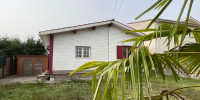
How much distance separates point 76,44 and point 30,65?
5332mm

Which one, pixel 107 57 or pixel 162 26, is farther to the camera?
pixel 107 57

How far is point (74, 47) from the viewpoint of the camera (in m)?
8.09

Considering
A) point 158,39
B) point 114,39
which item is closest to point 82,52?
point 114,39

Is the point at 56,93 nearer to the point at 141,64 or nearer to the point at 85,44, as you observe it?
the point at 85,44

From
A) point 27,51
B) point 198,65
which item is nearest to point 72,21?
point 27,51

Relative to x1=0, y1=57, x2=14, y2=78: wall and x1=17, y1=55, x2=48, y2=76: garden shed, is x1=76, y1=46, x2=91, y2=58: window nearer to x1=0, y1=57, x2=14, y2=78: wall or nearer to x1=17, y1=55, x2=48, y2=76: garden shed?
x1=17, y1=55, x2=48, y2=76: garden shed

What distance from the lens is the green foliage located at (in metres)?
12.3

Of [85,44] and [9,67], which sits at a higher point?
[85,44]

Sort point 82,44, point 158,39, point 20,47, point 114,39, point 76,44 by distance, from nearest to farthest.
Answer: point 76,44, point 82,44, point 114,39, point 158,39, point 20,47

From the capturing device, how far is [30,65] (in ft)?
35.3

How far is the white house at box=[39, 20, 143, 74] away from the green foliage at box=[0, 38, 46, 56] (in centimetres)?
550

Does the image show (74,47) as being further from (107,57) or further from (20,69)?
(20,69)

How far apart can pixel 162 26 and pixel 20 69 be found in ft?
39.5

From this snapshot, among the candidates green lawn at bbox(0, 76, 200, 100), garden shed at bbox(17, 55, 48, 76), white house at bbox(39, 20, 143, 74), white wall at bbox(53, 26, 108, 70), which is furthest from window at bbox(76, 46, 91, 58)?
garden shed at bbox(17, 55, 48, 76)
